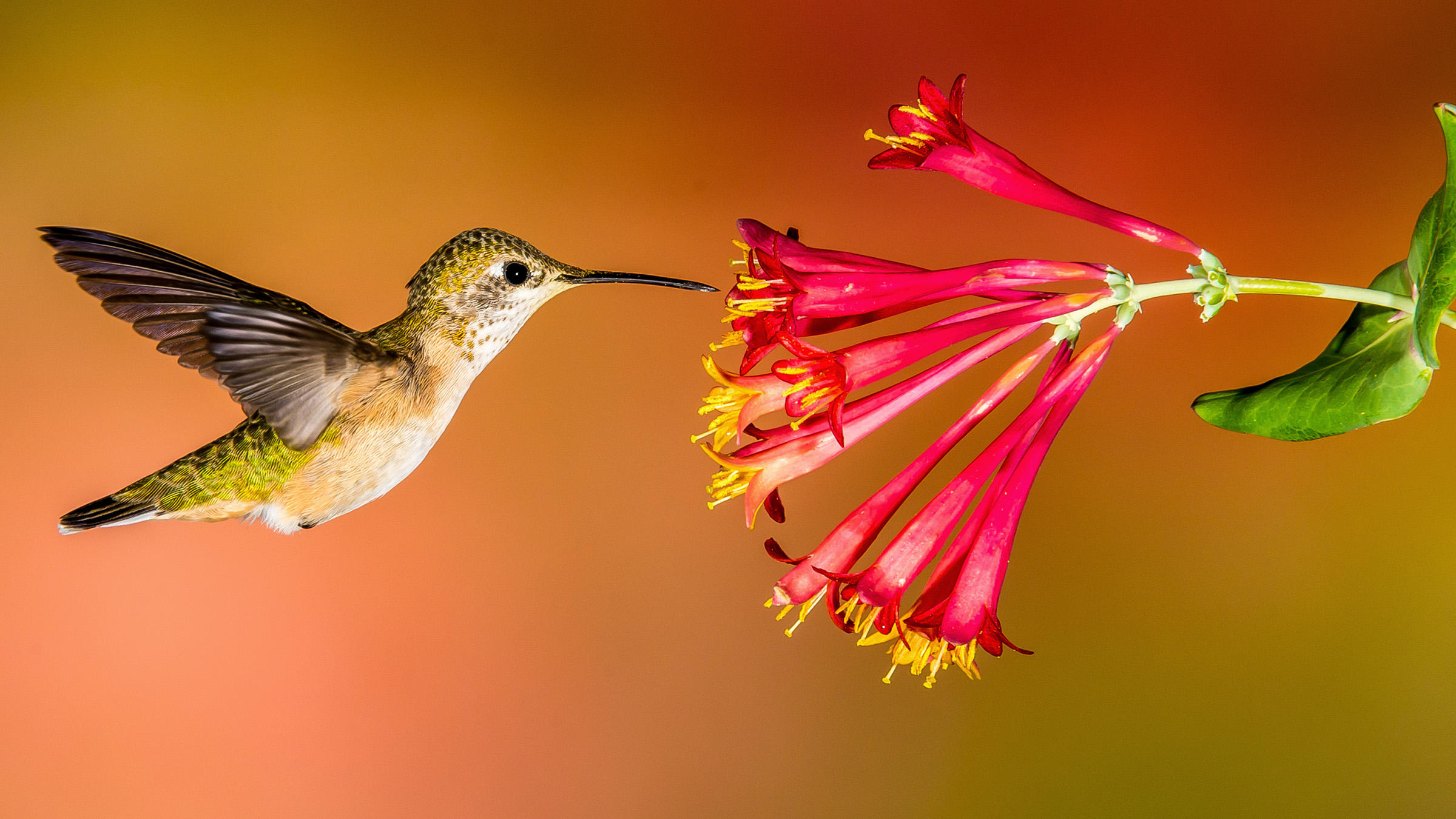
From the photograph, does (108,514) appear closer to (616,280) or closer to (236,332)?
(236,332)

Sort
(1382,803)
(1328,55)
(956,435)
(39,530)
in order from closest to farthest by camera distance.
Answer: (956,435), (39,530), (1328,55), (1382,803)

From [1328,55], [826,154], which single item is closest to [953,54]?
[826,154]

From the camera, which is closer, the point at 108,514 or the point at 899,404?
the point at 899,404

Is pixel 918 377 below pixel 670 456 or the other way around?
below

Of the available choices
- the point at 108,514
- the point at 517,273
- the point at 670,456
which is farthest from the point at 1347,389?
the point at 670,456

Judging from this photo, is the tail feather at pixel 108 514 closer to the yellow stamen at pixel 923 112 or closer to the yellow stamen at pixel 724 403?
the yellow stamen at pixel 724 403

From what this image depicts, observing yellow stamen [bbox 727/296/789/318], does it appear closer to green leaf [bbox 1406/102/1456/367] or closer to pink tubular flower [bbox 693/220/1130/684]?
pink tubular flower [bbox 693/220/1130/684]

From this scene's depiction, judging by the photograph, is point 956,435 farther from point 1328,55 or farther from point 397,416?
point 1328,55
